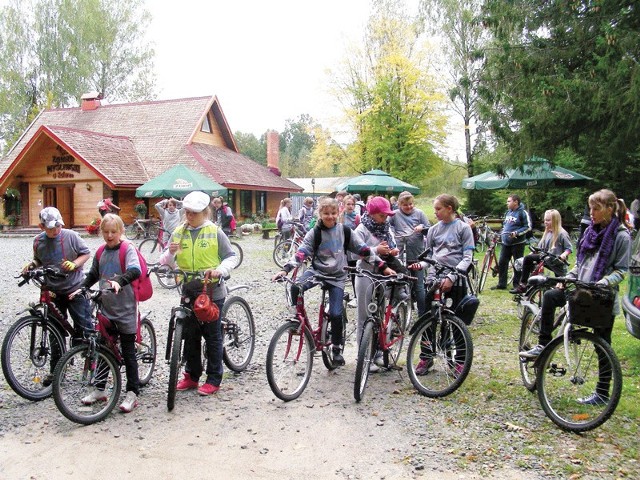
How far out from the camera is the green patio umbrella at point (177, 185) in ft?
70.6

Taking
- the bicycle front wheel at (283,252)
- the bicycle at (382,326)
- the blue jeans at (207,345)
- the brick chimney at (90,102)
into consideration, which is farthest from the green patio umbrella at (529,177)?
the brick chimney at (90,102)

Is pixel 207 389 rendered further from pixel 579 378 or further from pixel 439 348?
pixel 579 378

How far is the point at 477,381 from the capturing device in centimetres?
544

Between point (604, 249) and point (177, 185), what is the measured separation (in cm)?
1888

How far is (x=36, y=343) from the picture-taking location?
5250mm

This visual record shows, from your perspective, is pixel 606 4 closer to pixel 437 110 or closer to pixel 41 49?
pixel 437 110

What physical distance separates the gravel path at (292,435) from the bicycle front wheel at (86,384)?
13cm

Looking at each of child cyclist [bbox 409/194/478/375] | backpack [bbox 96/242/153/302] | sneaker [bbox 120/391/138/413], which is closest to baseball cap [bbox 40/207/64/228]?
backpack [bbox 96/242/153/302]

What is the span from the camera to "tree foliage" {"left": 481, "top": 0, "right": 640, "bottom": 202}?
1286 cm

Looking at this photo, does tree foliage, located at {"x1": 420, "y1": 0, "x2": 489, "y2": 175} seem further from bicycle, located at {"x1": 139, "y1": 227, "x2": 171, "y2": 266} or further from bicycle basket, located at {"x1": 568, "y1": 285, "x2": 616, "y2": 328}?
bicycle basket, located at {"x1": 568, "y1": 285, "x2": 616, "y2": 328}

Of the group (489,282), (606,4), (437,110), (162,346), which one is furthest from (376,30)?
(162,346)

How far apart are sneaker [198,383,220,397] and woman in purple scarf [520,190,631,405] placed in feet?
8.85

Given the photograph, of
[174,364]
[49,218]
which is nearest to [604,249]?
[174,364]

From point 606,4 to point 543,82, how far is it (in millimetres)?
2399
